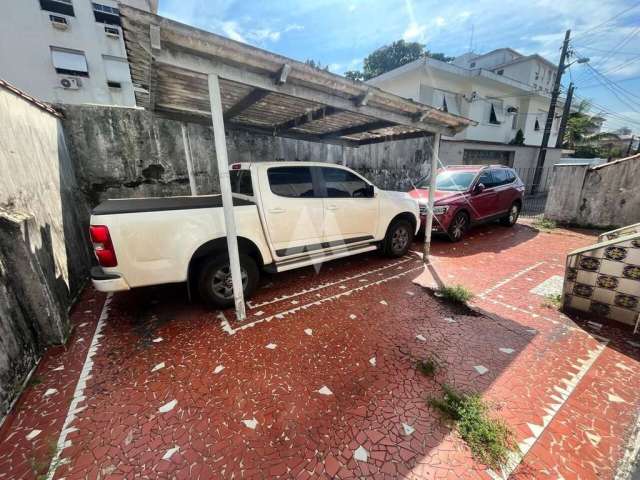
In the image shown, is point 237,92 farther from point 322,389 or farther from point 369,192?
point 322,389

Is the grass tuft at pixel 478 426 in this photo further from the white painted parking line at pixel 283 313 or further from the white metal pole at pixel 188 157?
the white metal pole at pixel 188 157

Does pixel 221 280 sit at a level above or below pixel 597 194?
below

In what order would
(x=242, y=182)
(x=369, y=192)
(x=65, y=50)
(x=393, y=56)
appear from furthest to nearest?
(x=393, y=56) < (x=65, y=50) < (x=369, y=192) < (x=242, y=182)

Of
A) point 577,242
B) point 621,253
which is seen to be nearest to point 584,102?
point 577,242

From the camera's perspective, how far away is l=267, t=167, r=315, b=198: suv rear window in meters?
3.79

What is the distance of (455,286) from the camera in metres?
4.27

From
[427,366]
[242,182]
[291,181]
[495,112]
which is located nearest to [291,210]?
[291,181]

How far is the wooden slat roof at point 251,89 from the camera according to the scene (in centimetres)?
Result: 240

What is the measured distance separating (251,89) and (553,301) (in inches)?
202

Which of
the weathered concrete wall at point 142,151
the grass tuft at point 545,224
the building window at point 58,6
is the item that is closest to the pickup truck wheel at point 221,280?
the weathered concrete wall at point 142,151

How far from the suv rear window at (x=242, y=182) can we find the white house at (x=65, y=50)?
1383 cm

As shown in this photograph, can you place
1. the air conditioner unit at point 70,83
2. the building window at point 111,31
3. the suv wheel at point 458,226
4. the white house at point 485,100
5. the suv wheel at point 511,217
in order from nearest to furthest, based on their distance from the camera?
1. the suv wheel at point 458,226
2. the suv wheel at point 511,217
3. the white house at point 485,100
4. the air conditioner unit at point 70,83
5. the building window at point 111,31

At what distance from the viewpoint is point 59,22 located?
1252 cm

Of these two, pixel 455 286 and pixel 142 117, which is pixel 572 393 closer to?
pixel 455 286
